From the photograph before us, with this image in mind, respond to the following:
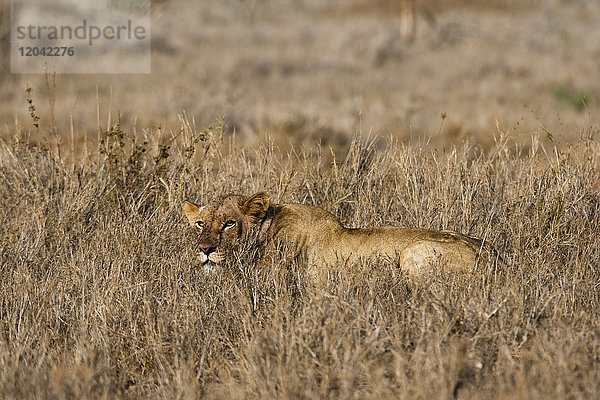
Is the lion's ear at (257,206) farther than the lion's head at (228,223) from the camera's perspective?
Yes

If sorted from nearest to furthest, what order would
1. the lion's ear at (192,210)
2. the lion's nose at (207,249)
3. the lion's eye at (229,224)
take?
the lion's nose at (207,249) → the lion's eye at (229,224) → the lion's ear at (192,210)

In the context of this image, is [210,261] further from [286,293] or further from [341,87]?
[341,87]

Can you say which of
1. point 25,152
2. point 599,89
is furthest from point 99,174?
point 599,89

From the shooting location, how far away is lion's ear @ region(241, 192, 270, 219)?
16.8 feet

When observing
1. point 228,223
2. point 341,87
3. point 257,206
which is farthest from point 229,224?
point 341,87

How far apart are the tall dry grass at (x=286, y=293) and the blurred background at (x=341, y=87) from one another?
0.62m

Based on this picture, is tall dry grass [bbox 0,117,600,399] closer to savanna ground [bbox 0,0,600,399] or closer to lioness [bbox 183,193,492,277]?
savanna ground [bbox 0,0,600,399]

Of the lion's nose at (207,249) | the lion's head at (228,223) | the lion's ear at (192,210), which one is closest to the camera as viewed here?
the lion's nose at (207,249)

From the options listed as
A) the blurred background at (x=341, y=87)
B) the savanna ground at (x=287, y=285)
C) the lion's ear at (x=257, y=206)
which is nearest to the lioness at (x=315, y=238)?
the lion's ear at (x=257, y=206)

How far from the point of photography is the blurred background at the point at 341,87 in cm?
1195

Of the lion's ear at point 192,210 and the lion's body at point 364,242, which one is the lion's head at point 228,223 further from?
the lion's body at point 364,242

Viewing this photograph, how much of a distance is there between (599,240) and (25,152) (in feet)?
17.7

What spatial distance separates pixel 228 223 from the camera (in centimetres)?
511

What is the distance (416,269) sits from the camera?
4691 mm
